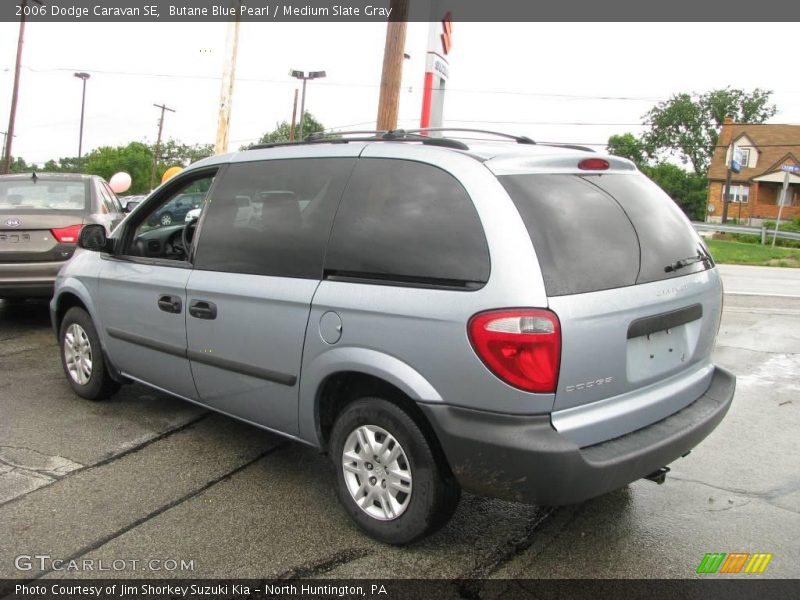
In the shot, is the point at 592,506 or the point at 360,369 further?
the point at 592,506

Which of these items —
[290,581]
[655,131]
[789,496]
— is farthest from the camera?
[655,131]

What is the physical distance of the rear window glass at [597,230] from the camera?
277 cm

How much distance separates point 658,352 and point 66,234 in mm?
6338

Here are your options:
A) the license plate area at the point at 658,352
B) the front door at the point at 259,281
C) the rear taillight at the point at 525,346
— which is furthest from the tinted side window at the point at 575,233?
the front door at the point at 259,281

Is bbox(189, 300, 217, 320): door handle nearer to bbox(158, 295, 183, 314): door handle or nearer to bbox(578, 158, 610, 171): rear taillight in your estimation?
bbox(158, 295, 183, 314): door handle

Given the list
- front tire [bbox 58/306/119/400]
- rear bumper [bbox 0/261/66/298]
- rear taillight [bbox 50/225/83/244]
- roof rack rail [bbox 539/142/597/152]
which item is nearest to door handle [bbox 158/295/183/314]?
front tire [bbox 58/306/119/400]

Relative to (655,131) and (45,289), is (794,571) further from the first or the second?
(655,131)

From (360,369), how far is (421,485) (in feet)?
1.79

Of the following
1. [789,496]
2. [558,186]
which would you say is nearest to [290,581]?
[558,186]

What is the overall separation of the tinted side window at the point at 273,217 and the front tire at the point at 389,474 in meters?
0.74

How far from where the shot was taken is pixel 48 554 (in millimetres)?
3027

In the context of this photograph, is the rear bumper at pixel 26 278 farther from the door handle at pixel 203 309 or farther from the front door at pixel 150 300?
the door handle at pixel 203 309

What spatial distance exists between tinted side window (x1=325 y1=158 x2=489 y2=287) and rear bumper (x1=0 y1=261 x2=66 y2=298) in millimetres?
5078

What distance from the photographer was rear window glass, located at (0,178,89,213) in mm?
7613
